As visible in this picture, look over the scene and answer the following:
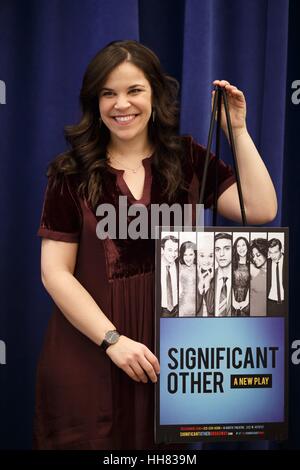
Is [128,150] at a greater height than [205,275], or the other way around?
[128,150]

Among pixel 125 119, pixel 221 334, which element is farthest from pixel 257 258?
pixel 125 119

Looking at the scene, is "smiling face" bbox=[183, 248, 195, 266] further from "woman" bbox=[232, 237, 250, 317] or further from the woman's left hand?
the woman's left hand

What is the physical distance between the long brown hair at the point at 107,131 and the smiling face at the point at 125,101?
1cm

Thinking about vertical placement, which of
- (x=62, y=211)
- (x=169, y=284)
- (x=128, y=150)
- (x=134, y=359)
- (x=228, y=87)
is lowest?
(x=134, y=359)

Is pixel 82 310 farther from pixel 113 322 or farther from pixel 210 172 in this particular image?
pixel 210 172

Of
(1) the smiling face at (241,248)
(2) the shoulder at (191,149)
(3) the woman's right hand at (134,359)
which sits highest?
(2) the shoulder at (191,149)

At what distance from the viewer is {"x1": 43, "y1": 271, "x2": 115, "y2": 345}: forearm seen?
111 cm

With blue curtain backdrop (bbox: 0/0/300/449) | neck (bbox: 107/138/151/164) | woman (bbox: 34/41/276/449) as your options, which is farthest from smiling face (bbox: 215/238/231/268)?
blue curtain backdrop (bbox: 0/0/300/449)

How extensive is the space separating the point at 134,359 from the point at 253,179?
0.43 metres

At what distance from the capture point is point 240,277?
3.40 feet

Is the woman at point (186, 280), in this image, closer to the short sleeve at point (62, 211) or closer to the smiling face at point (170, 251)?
the smiling face at point (170, 251)

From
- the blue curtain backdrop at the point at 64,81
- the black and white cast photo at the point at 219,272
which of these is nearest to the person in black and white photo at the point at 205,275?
the black and white cast photo at the point at 219,272

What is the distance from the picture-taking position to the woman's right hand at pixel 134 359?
3.53 ft

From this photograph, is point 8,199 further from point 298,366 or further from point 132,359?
point 298,366
